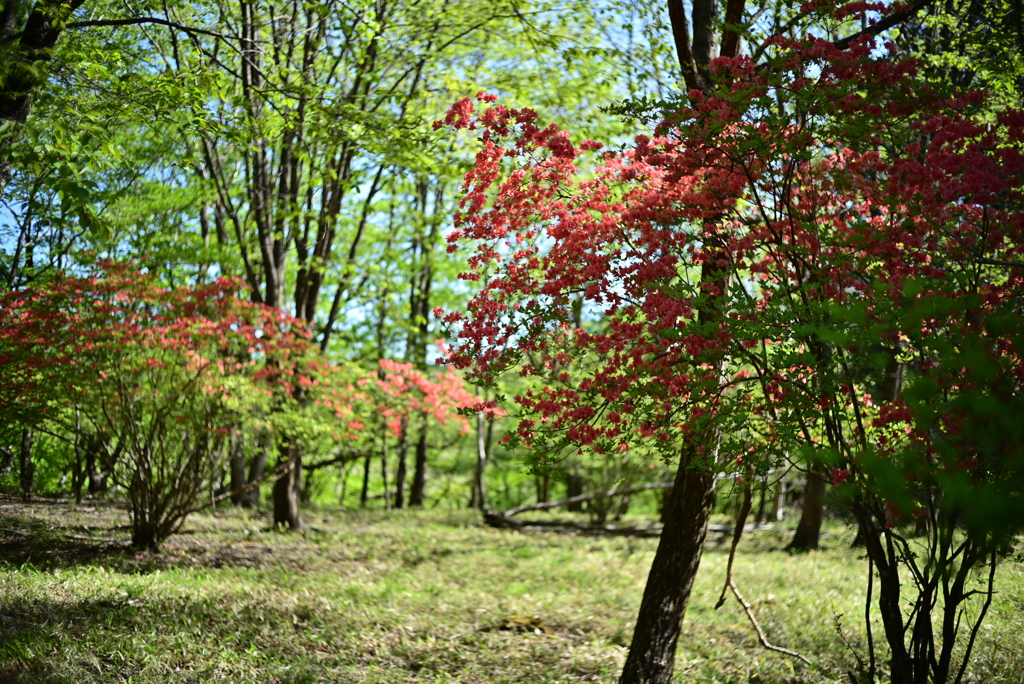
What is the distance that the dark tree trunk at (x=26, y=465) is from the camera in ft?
27.6

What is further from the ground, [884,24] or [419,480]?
[884,24]

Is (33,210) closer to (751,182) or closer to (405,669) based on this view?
(405,669)

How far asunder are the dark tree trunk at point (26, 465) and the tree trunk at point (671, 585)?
286 inches

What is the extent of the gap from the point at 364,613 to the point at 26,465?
15.4 ft

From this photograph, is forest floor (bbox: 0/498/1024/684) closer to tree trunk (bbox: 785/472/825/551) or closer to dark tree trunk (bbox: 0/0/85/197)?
tree trunk (bbox: 785/472/825/551)

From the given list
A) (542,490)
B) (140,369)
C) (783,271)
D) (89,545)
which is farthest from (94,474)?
(542,490)

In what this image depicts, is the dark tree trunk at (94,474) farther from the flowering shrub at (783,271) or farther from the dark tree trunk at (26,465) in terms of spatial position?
the flowering shrub at (783,271)

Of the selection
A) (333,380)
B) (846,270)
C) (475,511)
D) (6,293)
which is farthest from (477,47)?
(475,511)

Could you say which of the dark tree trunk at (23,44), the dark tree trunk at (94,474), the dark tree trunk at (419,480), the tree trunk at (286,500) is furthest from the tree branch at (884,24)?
the dark tree trunk at (419,480)

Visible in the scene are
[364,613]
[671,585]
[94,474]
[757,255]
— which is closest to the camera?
[757,255]

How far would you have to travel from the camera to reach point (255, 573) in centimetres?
894

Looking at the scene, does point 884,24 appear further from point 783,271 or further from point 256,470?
point 256,470

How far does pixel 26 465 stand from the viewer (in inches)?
341

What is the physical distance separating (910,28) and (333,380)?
9477 mm
